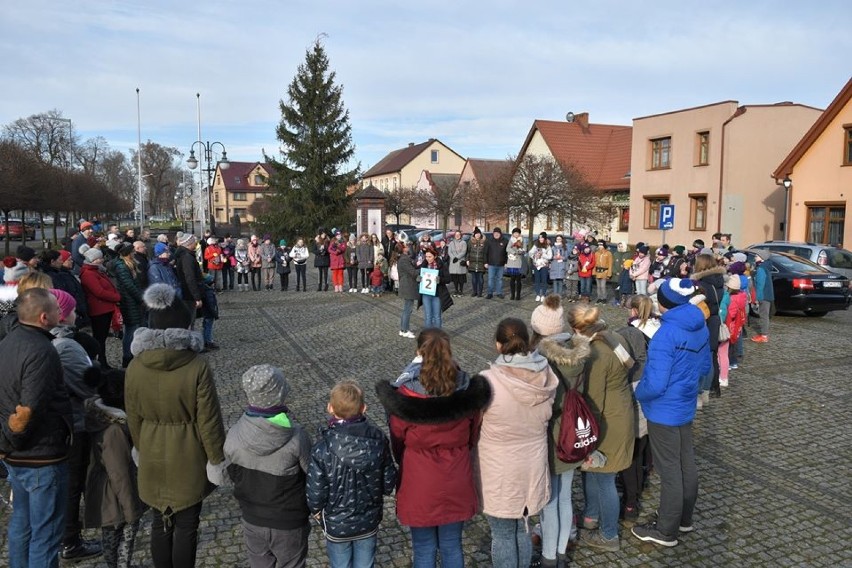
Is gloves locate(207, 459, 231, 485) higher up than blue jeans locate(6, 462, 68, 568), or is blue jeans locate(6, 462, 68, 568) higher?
gloves locate(207, 459, 231, 485)

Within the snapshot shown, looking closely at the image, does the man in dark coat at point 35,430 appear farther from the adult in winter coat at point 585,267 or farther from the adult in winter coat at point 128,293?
the adult in winter coat at point 585,267

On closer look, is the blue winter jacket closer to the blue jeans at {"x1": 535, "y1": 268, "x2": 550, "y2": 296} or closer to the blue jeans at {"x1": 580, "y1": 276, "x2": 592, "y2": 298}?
the blue jeans at {"x1": 535, "y1": 268, "x2": 550, "y2": 296}

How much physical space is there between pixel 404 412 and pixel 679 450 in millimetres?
2218

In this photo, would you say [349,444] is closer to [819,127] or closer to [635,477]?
[635,477]

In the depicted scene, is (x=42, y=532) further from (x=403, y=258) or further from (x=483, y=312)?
(x=483, y=312)

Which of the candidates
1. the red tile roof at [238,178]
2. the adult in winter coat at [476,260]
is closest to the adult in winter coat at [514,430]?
the adult in winter coat at [476,260]

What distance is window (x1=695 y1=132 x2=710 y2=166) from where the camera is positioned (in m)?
30.9

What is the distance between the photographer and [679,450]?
4.38 meters

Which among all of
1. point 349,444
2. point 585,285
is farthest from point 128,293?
point 585,285

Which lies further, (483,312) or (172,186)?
(172,186)

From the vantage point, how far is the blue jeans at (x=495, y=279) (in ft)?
57.1

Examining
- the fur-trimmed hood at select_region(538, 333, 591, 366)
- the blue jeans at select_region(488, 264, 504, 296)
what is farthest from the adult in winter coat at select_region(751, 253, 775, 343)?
the fur-trimmed hood at select_region(538, 333, 591, 366)

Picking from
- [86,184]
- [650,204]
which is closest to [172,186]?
[86,184]

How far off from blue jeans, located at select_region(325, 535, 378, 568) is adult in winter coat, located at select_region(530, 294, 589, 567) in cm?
118
